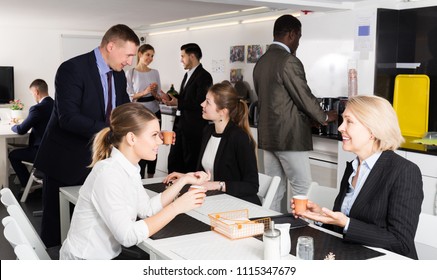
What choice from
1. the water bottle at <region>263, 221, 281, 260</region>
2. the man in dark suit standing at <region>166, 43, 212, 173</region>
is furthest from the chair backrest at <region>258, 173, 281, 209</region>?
the man in dark suit standing at <region>166, 43, 212, 173</region>

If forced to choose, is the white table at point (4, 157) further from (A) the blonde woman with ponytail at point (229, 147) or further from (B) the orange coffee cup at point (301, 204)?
(B) the orange coffee cup at point (301, 204)

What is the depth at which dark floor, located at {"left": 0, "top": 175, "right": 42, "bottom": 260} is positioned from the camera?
3545 mm

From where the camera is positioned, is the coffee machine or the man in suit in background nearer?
the man in suit in background

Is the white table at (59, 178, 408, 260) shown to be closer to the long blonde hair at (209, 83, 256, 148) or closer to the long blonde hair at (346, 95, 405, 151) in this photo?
the long blonde hair at (346, 95, 405, 151)

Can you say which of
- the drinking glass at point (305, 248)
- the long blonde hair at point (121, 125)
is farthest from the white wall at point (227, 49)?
the drinking glass at point (305, 248)

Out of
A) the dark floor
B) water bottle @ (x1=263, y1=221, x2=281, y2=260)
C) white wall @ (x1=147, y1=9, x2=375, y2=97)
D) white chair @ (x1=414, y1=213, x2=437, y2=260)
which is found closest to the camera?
water bottle @ (x1=263, y1=221, x2=281, y2=260)

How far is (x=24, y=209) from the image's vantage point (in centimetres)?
474

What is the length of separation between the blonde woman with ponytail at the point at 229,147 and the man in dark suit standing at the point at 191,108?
5.34 feet

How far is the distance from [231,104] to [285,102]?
72 cm

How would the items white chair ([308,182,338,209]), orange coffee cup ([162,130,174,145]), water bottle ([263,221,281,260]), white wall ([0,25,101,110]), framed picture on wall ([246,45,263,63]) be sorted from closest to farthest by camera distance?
water bottle ([263,221,281,260]) < white chair ([308,182,338,209]) < orange coffee cup ([162,130,174,145]) < framed picture on wall ([246,45,263,63]) < white wall ([0,25,101,110])

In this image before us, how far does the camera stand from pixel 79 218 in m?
1.90

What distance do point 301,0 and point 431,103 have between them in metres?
1.14

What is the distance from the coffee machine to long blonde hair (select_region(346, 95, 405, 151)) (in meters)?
1.82
